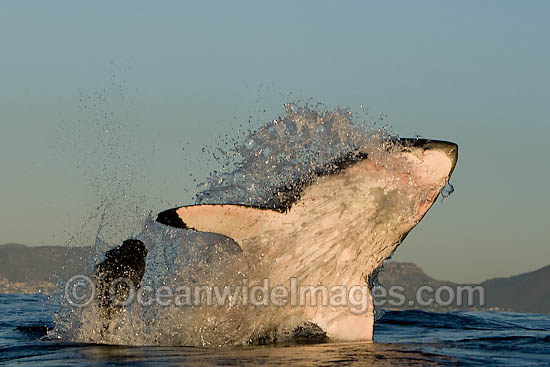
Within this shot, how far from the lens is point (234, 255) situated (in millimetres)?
12008

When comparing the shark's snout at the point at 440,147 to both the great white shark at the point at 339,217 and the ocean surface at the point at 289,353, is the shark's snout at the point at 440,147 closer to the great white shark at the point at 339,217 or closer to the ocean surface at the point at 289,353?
the great white shark at the point at 339,217

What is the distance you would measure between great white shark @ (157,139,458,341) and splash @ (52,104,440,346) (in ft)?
0.54

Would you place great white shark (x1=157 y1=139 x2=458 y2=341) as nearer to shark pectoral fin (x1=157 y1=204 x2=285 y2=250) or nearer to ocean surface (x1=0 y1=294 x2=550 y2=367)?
→ shark pectoral fin (x1=157 y1=204 x2=285 y2=250)

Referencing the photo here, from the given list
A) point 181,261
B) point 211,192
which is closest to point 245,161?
point 211,192

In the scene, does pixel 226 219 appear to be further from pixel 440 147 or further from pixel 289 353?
pixel 440 147

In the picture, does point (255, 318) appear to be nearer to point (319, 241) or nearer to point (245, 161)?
point (319, 241)

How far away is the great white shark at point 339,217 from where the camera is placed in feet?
37.1

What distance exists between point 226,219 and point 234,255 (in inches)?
42.6

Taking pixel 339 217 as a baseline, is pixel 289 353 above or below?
below

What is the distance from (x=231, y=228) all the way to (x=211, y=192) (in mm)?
1948

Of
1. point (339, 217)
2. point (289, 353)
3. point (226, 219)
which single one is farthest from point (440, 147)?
point (289, 353)

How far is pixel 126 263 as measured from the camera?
1273cm

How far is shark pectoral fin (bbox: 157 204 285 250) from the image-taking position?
35.2 ft

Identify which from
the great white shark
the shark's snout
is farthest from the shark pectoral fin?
the shark's snout
